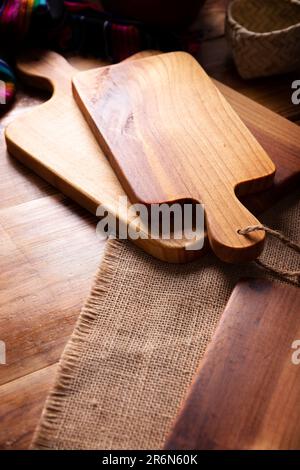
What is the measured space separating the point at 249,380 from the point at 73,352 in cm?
20

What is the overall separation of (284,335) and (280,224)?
215 millimetres

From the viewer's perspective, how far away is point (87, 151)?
92 centimetres

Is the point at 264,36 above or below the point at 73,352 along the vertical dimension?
above

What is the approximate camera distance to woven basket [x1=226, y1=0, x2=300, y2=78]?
3.49 feet

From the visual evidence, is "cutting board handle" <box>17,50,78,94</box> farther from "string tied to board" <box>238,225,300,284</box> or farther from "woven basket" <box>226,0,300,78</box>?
"string tied to board" <box>238,225,300,284</box>

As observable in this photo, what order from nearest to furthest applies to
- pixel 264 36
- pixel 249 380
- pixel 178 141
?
pixel 249 380 → pixel 178 141 → pixel 264 36

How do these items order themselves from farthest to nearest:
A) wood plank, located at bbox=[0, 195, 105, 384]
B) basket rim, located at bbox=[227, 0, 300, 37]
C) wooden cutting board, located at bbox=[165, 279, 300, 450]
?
basket rim, located at bbox=[227, 0, 300, 37], wood plank, located at bbox=[0, 195, 105, 384], wooden cutting board, located at bbox=[165, 279, 300, 450]

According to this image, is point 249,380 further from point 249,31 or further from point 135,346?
→ point 249,31

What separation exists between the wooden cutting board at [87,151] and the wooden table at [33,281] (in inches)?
1.3

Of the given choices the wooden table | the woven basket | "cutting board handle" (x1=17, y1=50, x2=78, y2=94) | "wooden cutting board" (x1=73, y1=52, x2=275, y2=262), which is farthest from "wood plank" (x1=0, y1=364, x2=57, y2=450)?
the woven basket

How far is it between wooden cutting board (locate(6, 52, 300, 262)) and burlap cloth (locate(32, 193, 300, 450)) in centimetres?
4

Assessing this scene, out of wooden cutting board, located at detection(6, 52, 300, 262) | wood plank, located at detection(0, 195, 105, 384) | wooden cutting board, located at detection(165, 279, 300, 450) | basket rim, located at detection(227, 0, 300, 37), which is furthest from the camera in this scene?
basket rim, located at detection(227, 0, 300, 37)

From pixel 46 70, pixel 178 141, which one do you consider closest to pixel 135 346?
pixel 178 141

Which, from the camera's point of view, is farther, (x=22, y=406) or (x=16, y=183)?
(x=16, y=183)
